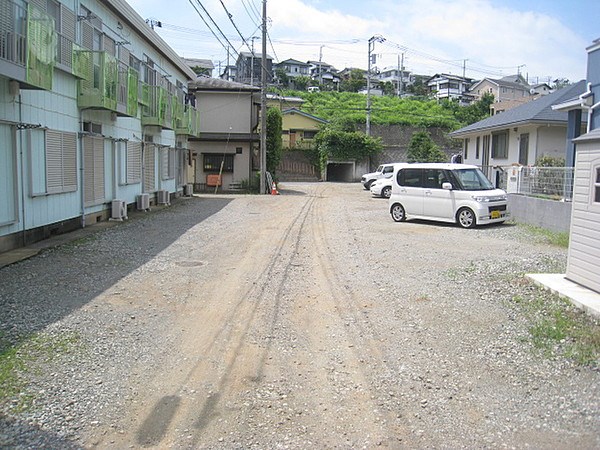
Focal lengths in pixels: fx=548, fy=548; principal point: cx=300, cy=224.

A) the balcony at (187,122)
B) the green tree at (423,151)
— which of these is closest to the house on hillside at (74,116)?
the balcony at (187,122)

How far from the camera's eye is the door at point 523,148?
2305 cm

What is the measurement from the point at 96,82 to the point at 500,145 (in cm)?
1915

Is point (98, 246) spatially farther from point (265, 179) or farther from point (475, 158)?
point (475, 158)

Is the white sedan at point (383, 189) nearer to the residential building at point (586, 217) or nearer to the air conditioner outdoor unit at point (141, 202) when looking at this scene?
the air conditioner outdoor unit at point (141, 202)

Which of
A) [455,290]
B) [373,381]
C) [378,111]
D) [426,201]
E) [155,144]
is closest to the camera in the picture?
[373,381]

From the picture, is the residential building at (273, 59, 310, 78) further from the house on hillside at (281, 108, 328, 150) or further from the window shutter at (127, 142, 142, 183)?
the window shutter at (127, 142, 142, 183)

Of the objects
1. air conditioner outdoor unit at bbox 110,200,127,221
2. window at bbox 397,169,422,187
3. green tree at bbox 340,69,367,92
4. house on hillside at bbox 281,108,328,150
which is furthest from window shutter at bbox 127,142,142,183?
green tree at bbox 340,69,367,92

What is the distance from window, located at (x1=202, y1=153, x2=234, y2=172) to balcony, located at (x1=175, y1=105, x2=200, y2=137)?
4.62 meters

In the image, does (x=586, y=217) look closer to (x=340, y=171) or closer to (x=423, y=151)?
(x=423, y=151)

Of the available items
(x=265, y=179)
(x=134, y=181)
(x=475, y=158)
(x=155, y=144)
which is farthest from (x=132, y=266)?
(x=475, y=158)

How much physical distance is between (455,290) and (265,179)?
21853mm

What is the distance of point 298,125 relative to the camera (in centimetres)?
5159

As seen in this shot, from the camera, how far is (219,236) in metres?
13.0

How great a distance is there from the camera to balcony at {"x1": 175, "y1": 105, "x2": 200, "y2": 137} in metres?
23.9
